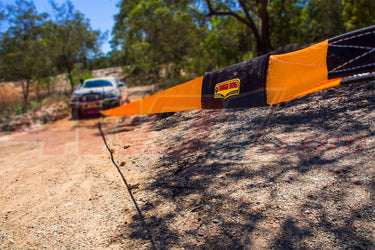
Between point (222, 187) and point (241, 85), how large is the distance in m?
1.09

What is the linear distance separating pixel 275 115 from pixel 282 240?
2842 millimetres

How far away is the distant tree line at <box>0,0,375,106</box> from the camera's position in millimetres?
11461

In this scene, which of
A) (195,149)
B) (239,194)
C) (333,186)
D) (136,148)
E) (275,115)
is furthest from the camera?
(136,148)

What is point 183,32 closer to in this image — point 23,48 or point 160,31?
point 160,31

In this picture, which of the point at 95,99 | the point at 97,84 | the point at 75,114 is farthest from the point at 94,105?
the point at 75,114

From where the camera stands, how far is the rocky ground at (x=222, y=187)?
2188 millimetres

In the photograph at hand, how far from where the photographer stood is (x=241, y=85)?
2.89 m

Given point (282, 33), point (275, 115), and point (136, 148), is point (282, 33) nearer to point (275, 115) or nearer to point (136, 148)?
point (275, 115)

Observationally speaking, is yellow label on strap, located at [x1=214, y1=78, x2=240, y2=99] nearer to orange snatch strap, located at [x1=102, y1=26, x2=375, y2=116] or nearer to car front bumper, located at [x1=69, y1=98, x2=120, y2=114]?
orange snatch strap, located at [x1=102, y1=26, x2=375, y2=116]

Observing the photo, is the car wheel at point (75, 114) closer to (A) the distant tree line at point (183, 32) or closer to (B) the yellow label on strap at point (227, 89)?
(A) the distant tree line at point (183, 32)

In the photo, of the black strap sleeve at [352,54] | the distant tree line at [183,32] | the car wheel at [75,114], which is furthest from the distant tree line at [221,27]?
the black strap sleeve at [352,54]

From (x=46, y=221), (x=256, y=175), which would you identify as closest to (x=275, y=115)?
(x=256, y=175)

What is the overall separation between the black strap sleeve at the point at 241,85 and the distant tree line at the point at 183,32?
815cm

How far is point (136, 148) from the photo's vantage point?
4895 mm
